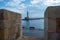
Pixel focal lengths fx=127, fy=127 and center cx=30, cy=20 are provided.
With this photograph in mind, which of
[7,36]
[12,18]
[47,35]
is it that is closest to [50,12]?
[47,35]

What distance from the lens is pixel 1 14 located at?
171cm

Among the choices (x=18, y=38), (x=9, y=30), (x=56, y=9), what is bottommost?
(x=18, y=38)

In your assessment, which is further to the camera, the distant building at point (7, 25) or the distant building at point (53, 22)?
the distant building at point (53, 22)

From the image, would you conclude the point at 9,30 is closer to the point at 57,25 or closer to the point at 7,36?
the point at 7,36

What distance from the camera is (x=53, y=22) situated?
2086 mm

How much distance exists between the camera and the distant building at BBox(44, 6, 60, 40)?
6.77 ft

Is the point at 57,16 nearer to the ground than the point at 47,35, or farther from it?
farther from it

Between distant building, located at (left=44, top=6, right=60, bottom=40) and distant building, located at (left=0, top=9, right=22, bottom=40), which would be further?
distant building, located at (left=44, top=6, right=60, bottom=40)

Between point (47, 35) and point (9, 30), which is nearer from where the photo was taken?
point (9, 30)

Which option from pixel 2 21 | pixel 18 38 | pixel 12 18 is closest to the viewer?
pixel 2 21

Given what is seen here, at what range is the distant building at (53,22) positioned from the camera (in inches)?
81.3

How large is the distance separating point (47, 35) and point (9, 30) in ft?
2.27

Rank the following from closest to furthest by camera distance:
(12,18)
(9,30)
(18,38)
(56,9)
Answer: (9,30)
(12,18)
(56,9)
(18,38)

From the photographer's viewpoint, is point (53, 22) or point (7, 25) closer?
point (7, 25)
